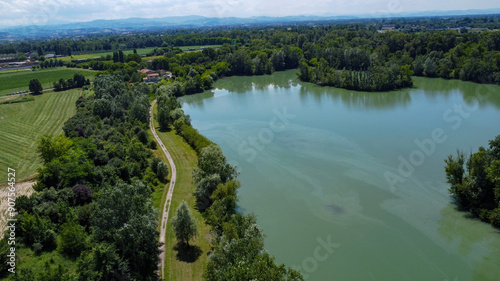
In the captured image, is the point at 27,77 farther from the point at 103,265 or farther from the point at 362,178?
the point at 362,178

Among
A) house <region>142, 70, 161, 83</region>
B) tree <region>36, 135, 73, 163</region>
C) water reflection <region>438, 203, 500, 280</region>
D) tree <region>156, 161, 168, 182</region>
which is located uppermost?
house <region>142, 70, 161, 83</region>

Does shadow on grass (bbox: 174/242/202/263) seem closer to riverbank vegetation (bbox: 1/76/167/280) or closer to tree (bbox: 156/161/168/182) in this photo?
riverbank vegetation (bbox: 1/76/167/280)

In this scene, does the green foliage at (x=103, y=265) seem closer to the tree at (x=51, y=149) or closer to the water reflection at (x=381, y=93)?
the tree at (x=51, y=149)

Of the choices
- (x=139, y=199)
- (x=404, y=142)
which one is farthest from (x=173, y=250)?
(x=404, y=142)

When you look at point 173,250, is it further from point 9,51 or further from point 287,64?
point 9,51

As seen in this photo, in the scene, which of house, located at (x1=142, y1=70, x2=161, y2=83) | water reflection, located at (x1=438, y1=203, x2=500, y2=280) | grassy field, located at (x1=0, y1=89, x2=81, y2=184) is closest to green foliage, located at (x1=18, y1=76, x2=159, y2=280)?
grassy field, located at (x1=0, y1=89, x2=81, y2=184)

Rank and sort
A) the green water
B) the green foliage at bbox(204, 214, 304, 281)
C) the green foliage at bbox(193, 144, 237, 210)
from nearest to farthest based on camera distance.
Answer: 1. the green foliage at bbox(204, 214, 304, 281)
2. the green water
3. the green foliage at bbox(193, 144, 237, 210)

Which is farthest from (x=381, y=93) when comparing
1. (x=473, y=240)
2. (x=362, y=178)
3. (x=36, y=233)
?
(x=36, y=233)
